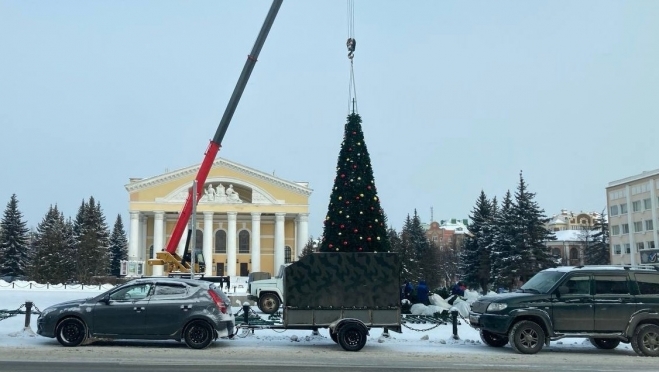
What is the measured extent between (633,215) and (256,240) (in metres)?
47.5

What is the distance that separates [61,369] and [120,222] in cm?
9463

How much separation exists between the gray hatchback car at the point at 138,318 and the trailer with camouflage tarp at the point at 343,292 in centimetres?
186

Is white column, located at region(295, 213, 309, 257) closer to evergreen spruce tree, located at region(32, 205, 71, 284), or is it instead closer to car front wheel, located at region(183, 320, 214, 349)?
evergreen spruce tree, located at region(32, 205, 71, 284)

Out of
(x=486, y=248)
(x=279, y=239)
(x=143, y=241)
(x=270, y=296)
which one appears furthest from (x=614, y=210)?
(x=270, y=296)

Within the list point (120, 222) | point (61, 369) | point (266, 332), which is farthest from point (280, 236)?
point (61, 369)

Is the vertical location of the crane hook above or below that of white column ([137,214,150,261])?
above

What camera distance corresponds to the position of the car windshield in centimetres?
1410

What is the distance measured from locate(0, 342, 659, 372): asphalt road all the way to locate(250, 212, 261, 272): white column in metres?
65.5

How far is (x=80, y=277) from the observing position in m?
59.9

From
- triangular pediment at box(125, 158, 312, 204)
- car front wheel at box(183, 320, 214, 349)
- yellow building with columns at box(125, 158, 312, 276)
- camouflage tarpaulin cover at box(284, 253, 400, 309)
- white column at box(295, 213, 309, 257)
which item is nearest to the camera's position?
car front wheel at box(183, 320, 214, 349)

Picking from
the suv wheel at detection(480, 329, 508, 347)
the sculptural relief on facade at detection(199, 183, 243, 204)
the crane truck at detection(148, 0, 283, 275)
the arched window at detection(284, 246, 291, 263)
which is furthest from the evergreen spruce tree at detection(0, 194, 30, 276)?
the suv wheel at detection(480, 329, 508, 347)

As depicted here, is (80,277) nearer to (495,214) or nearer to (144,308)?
(495,214)

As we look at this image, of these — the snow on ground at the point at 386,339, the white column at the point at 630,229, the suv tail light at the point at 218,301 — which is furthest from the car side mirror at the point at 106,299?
the white column at the point at 630,229

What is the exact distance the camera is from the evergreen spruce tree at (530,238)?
49562mm
